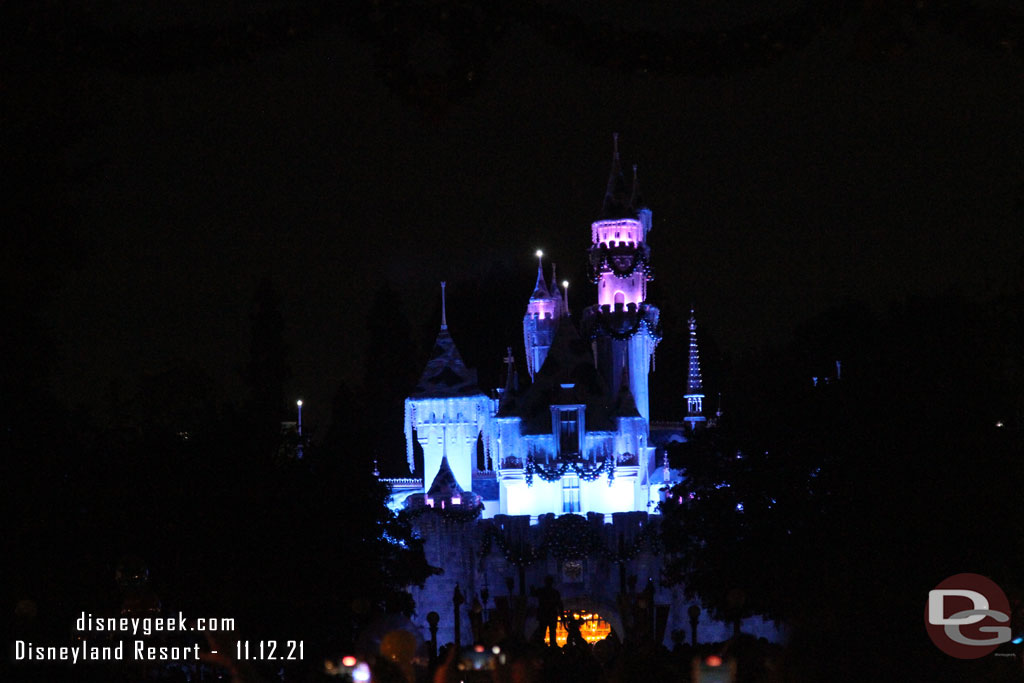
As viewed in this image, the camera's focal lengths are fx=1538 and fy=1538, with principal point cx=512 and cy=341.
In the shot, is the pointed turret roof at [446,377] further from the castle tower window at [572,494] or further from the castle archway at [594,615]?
the castle archway at [594,615]

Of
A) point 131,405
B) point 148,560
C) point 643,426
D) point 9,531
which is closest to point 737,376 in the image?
point 643,426

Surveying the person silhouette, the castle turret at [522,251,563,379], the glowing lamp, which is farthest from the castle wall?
the glowing lamp

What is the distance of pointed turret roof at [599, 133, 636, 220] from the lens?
62688mm

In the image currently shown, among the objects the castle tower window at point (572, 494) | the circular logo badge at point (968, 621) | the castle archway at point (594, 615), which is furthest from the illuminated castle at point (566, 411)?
the circular logo badge at point (968, 621)

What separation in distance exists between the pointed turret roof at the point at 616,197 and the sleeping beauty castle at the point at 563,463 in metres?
0.06

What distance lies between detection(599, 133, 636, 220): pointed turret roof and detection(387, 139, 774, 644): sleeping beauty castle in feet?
0.19

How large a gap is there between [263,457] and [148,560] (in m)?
7.32

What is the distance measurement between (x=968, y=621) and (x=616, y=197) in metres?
40.8

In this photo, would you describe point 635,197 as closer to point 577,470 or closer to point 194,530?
point 577,470

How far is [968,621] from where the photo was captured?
2373 centimetres

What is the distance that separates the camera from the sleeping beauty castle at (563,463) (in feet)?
178

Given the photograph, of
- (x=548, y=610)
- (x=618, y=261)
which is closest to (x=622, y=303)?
(x=618, y=261)

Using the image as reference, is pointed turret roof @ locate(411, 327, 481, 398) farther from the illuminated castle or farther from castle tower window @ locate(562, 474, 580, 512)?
castle tower window @ locate(562, 474, 580, 512)

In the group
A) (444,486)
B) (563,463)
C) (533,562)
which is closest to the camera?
(533,562)
